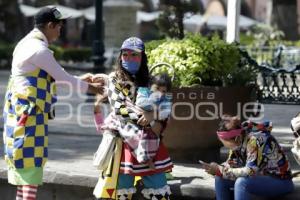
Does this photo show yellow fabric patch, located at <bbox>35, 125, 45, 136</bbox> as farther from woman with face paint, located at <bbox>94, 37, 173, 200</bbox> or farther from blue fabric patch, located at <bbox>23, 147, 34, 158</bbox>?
woman with face paint, located at <bbox>94, 37, 173, 200</bbox>

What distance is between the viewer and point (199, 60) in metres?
7.06

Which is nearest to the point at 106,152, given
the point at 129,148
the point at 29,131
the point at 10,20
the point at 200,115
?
the point at 129,148

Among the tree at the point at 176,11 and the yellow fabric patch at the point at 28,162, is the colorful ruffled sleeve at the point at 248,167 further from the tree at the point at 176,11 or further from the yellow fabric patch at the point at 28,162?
the tree at the point at 176,11

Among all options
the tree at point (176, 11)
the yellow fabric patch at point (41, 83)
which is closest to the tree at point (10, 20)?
the tree at point (176, 11)

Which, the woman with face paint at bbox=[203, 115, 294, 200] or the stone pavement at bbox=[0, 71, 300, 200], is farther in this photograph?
the stone pavement at bbox=[0, 71, 300, 200]

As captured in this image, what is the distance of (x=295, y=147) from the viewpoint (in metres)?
6.08

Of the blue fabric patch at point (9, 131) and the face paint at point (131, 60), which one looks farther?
the face paint at point (131, 60)

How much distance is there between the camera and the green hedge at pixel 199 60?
7.05 m

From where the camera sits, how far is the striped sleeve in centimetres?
609

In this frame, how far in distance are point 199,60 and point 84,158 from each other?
1.93 m

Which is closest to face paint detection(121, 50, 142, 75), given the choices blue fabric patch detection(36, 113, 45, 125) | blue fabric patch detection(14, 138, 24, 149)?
blue fabric patch detection(36, 113, 45, 125)

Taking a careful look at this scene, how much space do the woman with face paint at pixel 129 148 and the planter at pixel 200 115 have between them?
0.93 metres

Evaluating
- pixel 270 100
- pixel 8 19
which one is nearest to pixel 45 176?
pixel 270 100

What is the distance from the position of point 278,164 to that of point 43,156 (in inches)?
73.2
